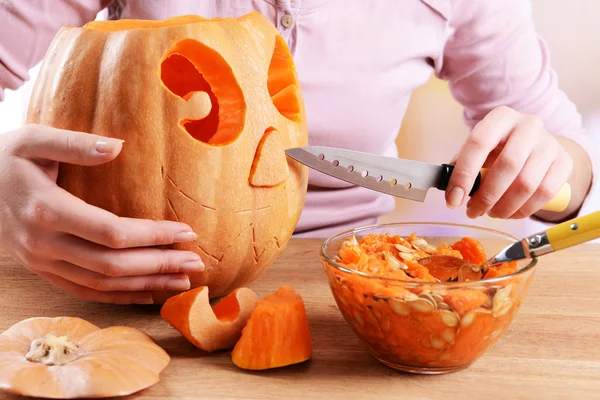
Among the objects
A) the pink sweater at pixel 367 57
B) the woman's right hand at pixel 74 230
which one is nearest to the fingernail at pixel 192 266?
the woman's right hand at pixel 74 230

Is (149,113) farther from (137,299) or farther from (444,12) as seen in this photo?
(444,12)

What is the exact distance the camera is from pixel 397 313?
2.33 feet

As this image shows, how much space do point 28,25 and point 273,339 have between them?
0.92m

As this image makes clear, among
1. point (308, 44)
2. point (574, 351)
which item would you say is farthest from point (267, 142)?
point (308, 44)

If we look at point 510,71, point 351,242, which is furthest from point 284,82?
point 510,71

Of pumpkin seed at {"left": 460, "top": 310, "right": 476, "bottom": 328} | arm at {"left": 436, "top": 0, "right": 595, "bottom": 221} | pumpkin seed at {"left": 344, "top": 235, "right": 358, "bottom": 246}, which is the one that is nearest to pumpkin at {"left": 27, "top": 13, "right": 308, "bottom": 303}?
pumpkin seed at {"left": 344, "top": 235, "right": 358, "bottom": 246}

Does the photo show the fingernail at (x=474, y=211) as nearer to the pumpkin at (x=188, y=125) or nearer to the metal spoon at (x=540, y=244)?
the metal spoon at (x=540, y=244)

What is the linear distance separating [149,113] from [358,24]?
0.76 metres

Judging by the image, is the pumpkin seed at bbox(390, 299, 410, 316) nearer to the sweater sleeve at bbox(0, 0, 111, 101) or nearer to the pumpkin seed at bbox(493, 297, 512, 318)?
the pumpkin seed at bbox(493, 297, 512, 318)

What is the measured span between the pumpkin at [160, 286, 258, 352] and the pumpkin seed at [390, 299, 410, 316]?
0.70ft

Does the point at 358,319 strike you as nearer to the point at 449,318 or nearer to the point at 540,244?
the point at 449,318

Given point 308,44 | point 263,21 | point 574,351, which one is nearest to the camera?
point 574,351

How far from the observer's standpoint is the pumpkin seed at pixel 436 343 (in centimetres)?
71

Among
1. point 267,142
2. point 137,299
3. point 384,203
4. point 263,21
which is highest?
point 263,21
